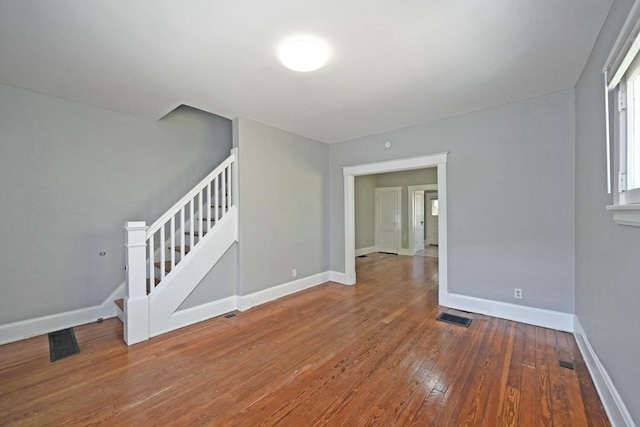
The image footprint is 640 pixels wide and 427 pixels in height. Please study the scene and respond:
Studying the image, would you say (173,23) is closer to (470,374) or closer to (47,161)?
(47,161)

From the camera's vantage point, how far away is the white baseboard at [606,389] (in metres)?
1.51

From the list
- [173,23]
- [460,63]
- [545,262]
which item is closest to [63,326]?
[173,23]

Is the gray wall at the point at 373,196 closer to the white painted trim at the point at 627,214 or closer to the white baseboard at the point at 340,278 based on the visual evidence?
the white baseboard at the point at 340,278

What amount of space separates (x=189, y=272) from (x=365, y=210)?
5721 millimetres

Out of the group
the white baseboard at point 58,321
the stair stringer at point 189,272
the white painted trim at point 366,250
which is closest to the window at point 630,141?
the stair stringer at point 189,272

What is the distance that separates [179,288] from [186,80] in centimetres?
220

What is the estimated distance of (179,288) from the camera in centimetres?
Answer: 304

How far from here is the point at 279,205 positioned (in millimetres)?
4098

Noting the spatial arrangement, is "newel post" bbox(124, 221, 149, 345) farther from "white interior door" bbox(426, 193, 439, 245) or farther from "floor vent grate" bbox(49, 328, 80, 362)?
"white interior door" bbox(426, 193, 439, 245)

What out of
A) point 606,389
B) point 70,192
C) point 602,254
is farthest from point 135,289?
point 602,254

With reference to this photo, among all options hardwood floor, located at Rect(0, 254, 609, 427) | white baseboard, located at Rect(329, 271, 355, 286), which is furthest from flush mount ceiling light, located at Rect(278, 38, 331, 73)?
white baseboard, located at Rect(329, 271, 355, 286)

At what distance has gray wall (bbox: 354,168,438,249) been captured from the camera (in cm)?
767

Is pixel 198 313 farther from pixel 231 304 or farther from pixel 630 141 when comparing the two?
pixel 630 141

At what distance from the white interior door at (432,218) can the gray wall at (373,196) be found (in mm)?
2405
